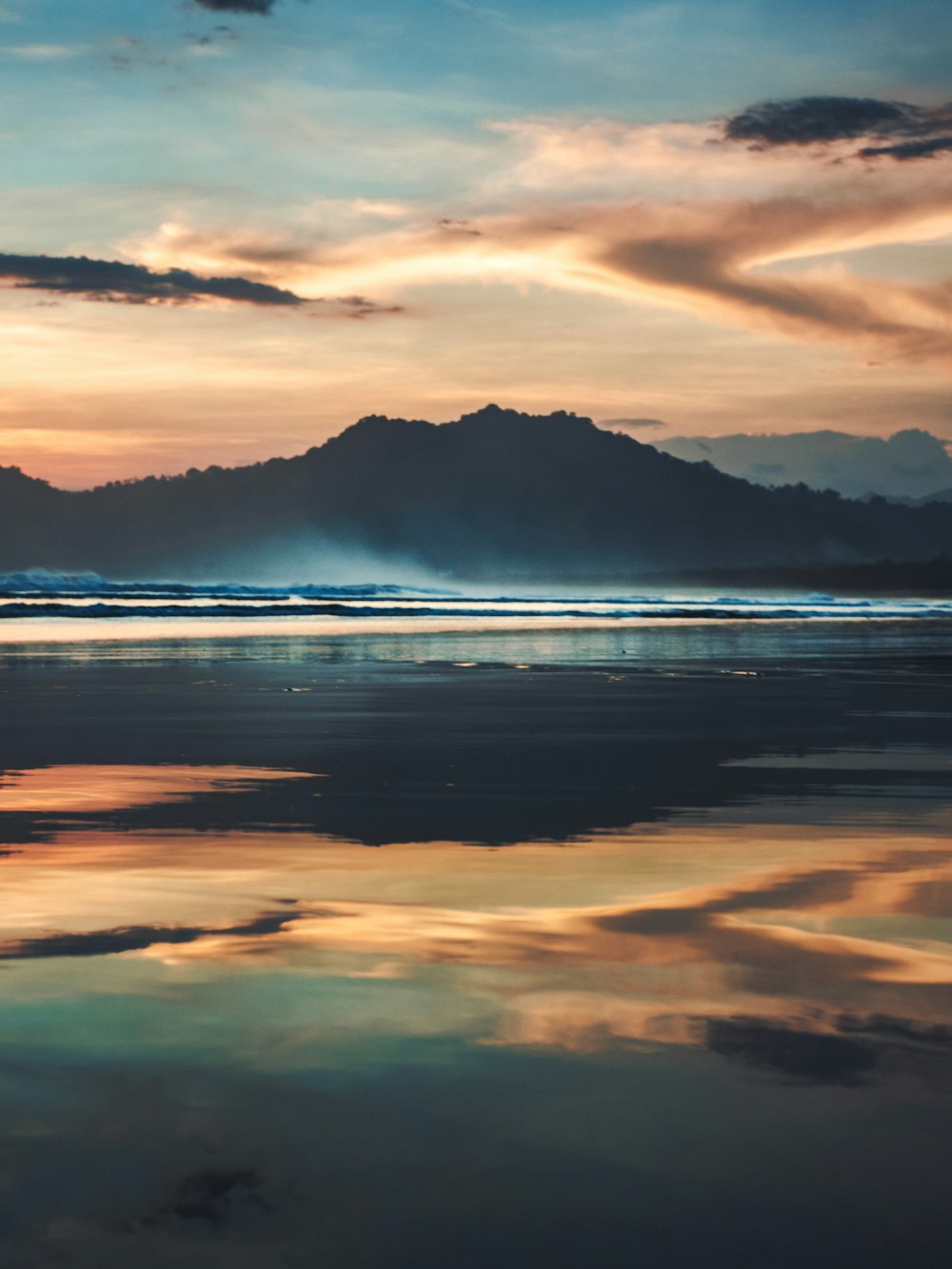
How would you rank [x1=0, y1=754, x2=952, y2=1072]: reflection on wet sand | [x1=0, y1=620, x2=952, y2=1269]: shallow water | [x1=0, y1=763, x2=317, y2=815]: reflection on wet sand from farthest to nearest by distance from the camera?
[x1=0, y1=763, x2=317, y2=815]: reflection on wet sand, [x1=0, y1=754, x2=952, y2=1072]: reflection on wet sand, [x1=0, y1=620, x2=952, y2=1269]: shallow water

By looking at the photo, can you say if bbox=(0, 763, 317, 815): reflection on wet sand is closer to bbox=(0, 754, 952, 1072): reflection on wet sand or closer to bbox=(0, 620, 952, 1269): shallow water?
bbox=(0, 620, 952, 1269): shallow water

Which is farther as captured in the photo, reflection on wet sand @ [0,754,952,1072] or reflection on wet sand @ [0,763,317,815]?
reflection on wet sand @ [0,763,317,815]

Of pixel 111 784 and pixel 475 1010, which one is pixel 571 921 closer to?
pixel 475 1010

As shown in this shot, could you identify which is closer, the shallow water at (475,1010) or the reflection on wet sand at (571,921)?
the shallow water at (475,1010)

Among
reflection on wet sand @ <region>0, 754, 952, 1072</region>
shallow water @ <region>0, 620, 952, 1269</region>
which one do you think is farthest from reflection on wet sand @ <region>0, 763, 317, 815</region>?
reflection on wet sand @ <region>0, 754, 952, 1072</region>

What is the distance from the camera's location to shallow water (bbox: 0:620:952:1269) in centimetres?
429

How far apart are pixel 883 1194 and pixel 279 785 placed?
9.49 meters

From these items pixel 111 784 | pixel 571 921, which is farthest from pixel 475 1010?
pixel 111 784

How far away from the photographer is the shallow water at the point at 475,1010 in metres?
4.29

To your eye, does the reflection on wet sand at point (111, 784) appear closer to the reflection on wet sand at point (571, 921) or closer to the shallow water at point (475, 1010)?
the shallow water at point (475, 1010)

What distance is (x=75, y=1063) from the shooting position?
219 inches

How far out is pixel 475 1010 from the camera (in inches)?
247

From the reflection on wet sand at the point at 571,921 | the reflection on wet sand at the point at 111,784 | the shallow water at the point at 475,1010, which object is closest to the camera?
the shallow water at the point at 475,1010

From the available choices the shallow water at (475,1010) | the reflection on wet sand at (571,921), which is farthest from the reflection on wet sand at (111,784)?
the reflection on wet sand at (571,921)
